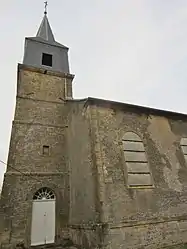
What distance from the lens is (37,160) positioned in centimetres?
1185

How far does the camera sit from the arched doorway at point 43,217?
33.8 ft

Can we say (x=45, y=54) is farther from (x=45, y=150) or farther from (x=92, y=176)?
(x=92, y=176)

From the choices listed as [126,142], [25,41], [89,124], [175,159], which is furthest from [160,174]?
[25,41]

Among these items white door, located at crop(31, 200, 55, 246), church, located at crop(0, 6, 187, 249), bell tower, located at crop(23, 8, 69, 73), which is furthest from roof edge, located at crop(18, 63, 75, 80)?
white door, located at crop(31, 200, 55, 246)

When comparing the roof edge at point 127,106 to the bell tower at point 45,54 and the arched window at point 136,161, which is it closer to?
the arched window at point 136,161

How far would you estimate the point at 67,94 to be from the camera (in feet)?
48.5

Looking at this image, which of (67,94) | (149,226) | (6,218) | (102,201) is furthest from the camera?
(67,94)

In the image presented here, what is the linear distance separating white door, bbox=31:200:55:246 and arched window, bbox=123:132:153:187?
4.78 meters

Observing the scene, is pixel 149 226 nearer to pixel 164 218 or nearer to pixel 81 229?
pixel 164 218

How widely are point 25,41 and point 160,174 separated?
1428cm

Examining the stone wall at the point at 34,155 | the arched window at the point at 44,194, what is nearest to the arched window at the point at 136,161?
the stone wall at the point at 34,155

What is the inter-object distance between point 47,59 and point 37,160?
8683mm

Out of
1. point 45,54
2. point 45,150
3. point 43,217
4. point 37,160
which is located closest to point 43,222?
point 43,217

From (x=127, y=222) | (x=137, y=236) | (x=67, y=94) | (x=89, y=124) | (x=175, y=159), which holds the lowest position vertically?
(x=137, y=236)
